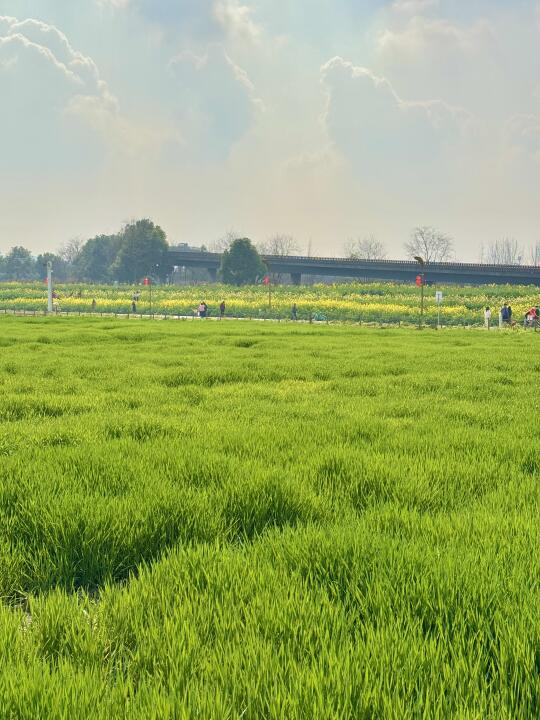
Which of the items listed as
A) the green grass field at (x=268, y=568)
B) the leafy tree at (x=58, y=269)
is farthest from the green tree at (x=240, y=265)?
the green grass field at (x=268, y=568)

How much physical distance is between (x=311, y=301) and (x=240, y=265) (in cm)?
2569

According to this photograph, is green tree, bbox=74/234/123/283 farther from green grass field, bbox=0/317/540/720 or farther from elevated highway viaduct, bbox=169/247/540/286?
green grass field, bbox=0/317/540/720

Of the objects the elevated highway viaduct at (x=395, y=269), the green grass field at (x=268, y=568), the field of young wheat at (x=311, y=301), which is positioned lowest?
the green grass field at (x=268, y=568)

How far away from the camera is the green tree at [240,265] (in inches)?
3398

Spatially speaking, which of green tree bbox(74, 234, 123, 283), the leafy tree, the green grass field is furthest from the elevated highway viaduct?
the green grass field

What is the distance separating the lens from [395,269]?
8938cm

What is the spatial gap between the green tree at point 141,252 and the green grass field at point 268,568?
311ft

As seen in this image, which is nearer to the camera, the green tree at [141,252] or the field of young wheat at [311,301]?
the field of young wheat at [311,301]

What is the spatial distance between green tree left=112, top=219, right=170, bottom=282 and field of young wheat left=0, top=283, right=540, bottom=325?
10.8m

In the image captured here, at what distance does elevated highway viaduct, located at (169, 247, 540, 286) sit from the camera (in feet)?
275

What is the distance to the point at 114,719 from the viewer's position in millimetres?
1646

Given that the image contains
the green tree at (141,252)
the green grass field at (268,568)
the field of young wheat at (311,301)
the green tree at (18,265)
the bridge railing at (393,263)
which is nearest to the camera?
the green grass field at (268,568)

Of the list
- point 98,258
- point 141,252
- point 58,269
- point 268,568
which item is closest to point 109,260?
point 98,258

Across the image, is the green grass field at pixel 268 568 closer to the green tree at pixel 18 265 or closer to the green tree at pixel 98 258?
the green tree at pixel 98 258
